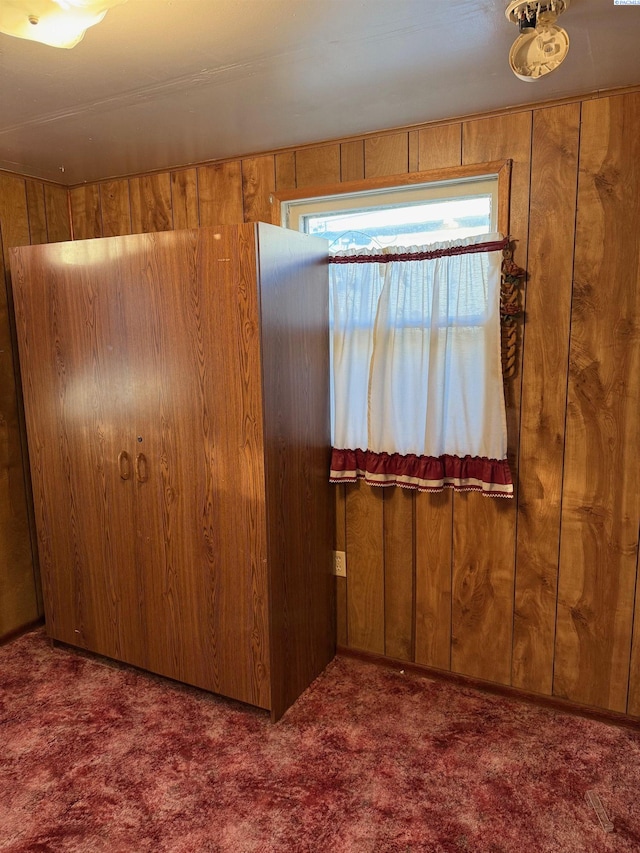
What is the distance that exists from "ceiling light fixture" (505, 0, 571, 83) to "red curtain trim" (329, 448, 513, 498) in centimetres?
133

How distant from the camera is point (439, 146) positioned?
226cm

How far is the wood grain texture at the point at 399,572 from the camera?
253 cm

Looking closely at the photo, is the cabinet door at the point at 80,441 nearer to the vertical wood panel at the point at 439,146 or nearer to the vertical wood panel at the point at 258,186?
the vertical wood panel at the point at 258,186

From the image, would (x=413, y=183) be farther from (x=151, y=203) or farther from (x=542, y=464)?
(x=151, y=203)

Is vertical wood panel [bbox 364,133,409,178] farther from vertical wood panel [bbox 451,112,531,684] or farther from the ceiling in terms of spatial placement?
vertical wood panel [bbox 451,112,531,684]

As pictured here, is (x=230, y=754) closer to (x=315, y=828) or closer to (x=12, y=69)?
(x=315, y=828)

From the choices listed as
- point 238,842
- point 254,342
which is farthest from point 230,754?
point 254,342

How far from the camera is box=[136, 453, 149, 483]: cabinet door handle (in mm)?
2373

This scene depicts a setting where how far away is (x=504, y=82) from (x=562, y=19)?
0.41 meters

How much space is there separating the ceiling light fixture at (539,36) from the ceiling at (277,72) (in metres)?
0.09

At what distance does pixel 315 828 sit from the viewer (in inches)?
70.4

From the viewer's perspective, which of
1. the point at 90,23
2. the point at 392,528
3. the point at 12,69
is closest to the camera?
the point at 90,23

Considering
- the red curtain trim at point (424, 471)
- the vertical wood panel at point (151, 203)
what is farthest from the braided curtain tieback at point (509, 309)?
the vertical wood panel at point (151, 203)

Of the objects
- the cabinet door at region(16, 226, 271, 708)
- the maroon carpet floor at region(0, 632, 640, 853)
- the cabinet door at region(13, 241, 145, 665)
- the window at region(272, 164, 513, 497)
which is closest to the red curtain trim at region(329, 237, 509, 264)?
the window at region(272, 164, 513, 497)
